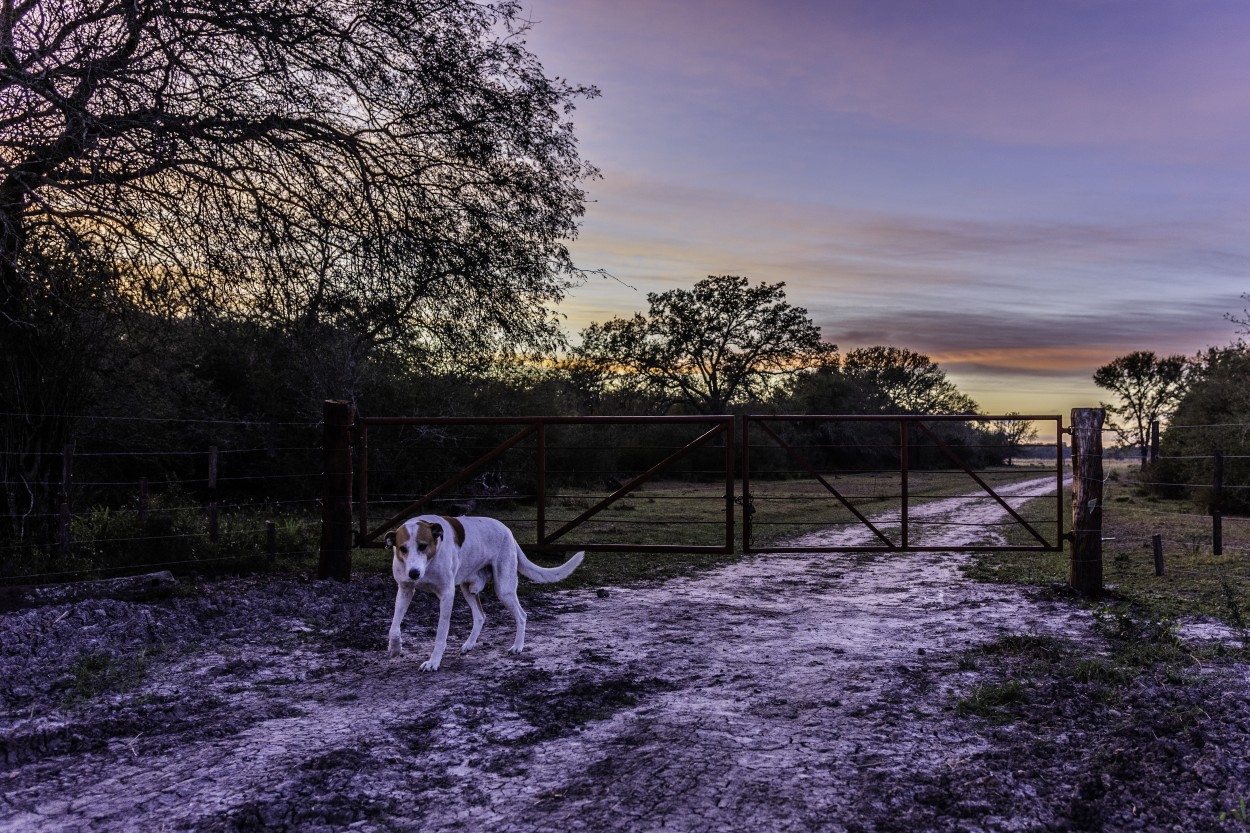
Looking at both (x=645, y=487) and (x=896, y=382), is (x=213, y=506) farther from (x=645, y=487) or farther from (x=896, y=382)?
(x=896, y=382)

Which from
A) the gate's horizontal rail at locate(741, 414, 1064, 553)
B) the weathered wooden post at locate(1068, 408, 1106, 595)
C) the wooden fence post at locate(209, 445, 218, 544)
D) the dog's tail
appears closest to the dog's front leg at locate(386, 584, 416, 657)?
the dog's tail

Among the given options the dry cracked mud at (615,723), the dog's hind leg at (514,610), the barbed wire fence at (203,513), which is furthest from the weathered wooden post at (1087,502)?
the dog's hind leg at (514,610)

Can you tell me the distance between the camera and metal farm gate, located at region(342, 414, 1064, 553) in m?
8.95

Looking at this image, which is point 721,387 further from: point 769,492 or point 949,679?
point 949,679

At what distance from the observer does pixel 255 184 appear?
30.7ft

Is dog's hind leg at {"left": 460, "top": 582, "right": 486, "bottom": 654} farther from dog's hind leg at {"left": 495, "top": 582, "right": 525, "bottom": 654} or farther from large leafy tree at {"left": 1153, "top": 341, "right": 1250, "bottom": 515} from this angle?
large leafy tree at {"left": 1153, "top": 341, "right": 1250, "bottom": 515}

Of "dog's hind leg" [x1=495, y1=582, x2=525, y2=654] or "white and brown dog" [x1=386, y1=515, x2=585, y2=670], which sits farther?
"dog's hind leg" [x1=495, y1=582, x2=525, y2=654]

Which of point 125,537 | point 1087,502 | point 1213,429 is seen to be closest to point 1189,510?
point 1213,429

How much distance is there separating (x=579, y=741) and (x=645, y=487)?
22698mm

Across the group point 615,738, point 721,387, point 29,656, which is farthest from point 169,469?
point 721,387

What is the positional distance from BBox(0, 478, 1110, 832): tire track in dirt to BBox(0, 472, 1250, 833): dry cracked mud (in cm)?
2

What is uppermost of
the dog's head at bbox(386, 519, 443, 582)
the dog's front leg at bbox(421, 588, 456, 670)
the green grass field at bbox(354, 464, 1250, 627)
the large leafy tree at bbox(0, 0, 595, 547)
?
the large leafy tree at bbox(0, 0, 595, 547)

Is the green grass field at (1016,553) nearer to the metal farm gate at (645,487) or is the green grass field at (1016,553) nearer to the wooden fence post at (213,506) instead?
the metal farm gate at (645,487)

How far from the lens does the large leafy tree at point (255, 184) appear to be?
7.77 meters
